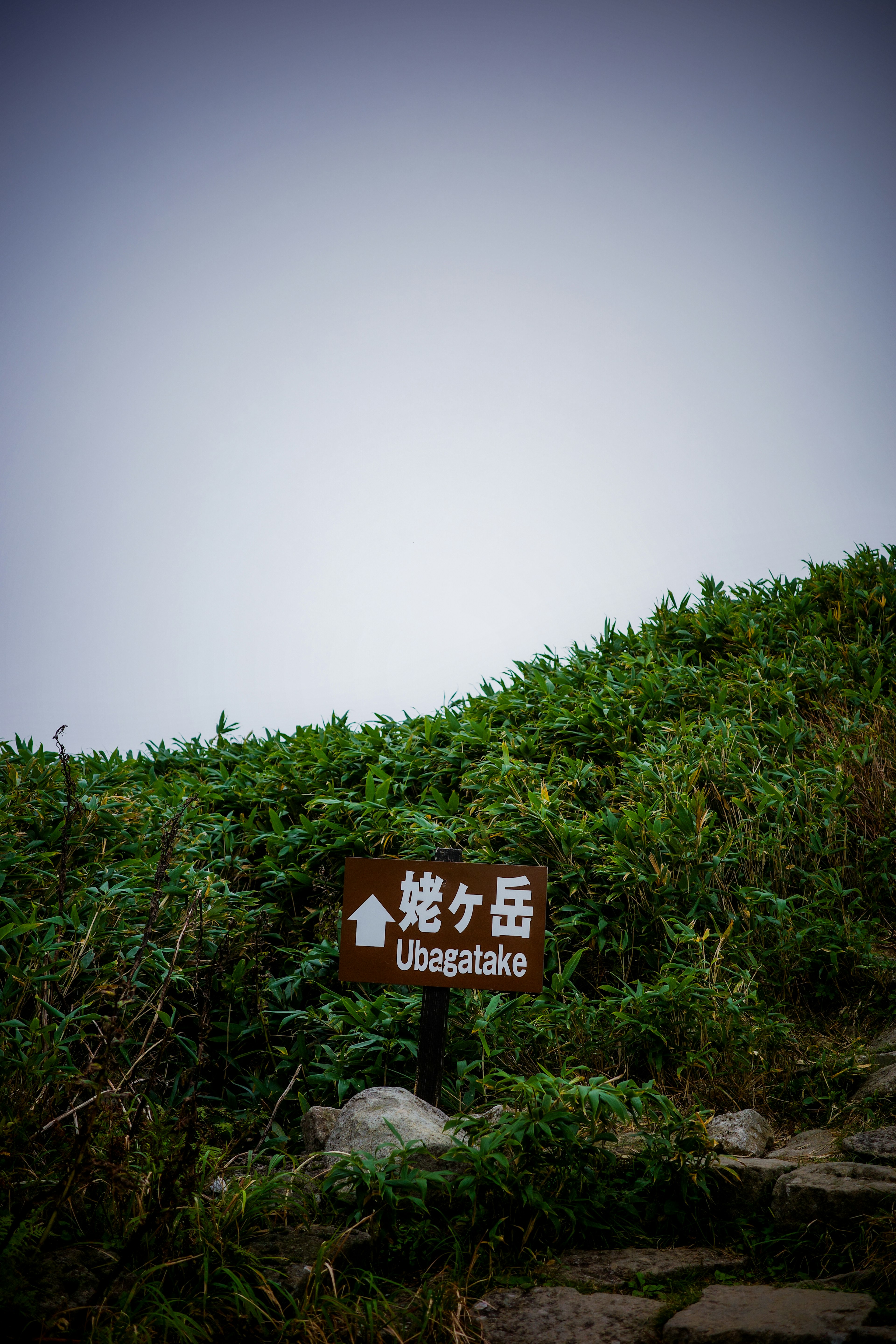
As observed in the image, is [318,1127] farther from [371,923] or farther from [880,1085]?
[880,1085]

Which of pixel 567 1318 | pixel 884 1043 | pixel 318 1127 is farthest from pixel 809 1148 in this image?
pixel 318 1127

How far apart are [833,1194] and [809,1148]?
1.73ft

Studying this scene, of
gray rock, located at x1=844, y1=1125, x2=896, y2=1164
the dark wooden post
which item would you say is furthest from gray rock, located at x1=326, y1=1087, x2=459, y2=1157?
gray rock, located at x1=844, y1=1125, x2=896, y2=1164

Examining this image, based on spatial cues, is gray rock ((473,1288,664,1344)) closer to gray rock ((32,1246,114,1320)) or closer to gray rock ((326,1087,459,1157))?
gray rock ((326,1087,459,1157))

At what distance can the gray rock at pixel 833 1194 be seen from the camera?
2.19 meters

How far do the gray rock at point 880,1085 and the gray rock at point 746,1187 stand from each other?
68cm

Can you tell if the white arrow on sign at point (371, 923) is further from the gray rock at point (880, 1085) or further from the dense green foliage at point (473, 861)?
the gray rock at point (880, 1085)

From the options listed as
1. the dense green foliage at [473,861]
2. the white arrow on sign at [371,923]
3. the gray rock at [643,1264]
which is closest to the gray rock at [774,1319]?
the gray rock at [643,1264]

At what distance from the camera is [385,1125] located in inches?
103

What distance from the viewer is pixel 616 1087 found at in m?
2.44

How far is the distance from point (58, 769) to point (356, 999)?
8.12 ft

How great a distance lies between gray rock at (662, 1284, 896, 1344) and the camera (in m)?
1.76

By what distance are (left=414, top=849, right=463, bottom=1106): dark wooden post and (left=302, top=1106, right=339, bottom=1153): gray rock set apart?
12.3 inches

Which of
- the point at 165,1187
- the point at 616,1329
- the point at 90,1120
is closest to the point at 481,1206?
the point at 616,1329
